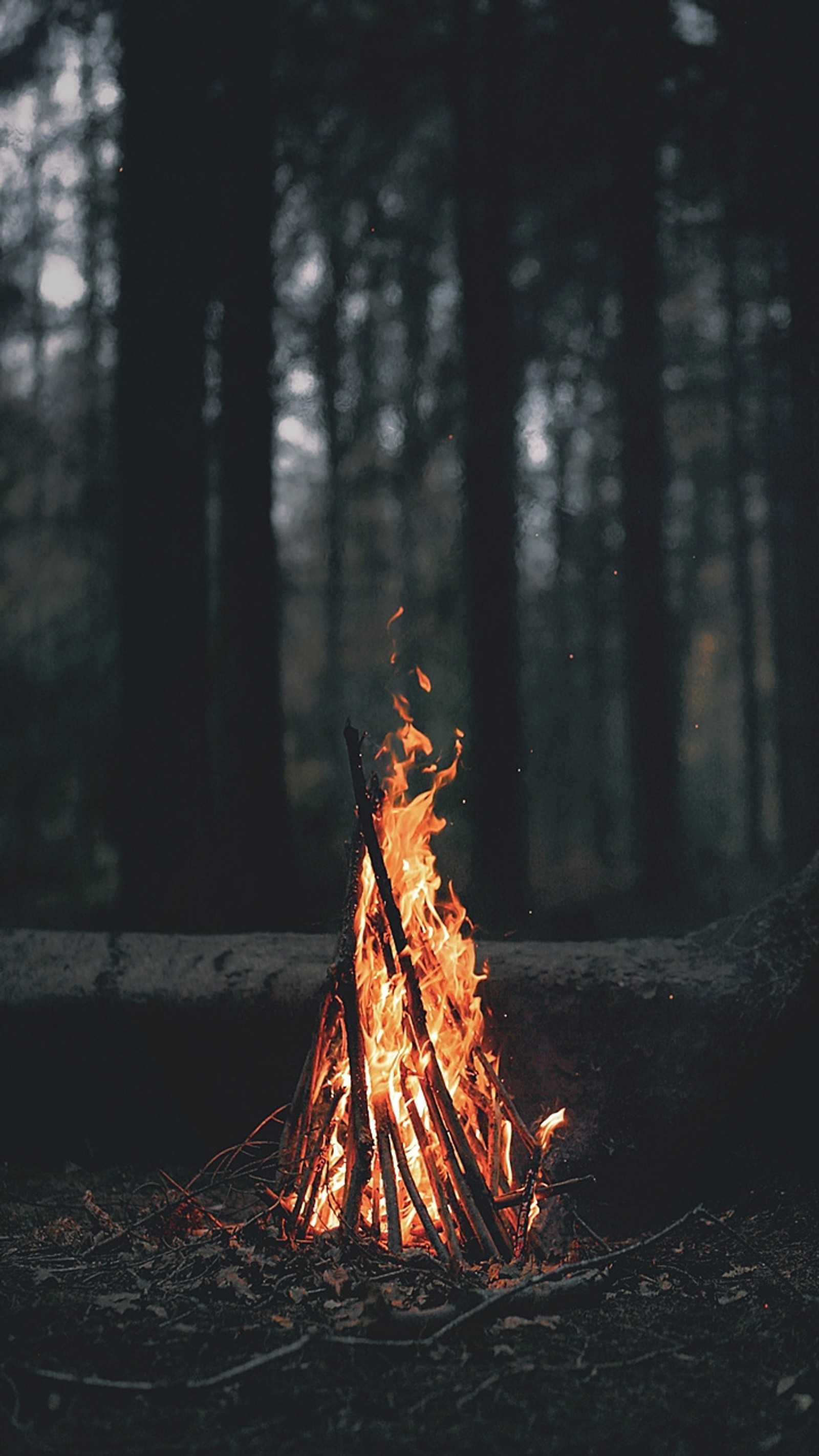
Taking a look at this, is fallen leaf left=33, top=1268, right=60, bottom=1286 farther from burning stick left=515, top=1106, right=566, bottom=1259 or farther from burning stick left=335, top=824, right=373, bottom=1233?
burning stick left=515, top=1106, right=566, bottom=1259

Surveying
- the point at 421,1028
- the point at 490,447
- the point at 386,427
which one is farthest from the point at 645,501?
Answer: the point at 421,1028

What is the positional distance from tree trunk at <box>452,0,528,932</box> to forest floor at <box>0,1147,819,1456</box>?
529 cm

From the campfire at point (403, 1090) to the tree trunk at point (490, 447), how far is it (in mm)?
4631

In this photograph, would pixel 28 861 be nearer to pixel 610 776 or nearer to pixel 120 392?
pixel 120 392

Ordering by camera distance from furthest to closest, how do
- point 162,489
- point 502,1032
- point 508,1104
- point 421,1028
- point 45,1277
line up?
point 162,489 → point 502,1032 → point 508,1104 → point 421,1028 → point 45,1277

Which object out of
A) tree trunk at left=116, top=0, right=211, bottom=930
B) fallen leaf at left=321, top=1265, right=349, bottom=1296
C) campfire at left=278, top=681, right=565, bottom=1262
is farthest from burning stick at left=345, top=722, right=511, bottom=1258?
tree trunk at left=116, top=0, right=211, bottom=930

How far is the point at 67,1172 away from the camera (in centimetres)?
419

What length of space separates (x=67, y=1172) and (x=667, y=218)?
1173 centimetres

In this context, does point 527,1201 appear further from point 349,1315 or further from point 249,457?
point 249,457

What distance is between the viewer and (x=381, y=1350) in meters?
2.48

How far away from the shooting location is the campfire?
311 cm

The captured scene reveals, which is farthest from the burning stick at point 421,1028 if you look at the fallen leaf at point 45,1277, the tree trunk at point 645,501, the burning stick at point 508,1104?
the tree trunk at point 645,501

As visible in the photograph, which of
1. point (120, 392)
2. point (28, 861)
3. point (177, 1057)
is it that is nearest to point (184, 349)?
point (120, 392)

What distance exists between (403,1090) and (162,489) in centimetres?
510
